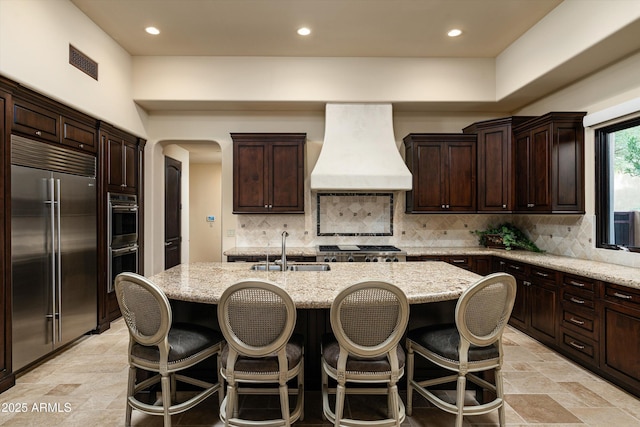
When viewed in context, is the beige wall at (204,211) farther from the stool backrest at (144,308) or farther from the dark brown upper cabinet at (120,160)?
the stool backrest at (144,308)

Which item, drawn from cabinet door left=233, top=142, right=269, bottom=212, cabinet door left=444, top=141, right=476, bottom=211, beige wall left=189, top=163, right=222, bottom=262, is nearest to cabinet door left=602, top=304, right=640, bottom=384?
cabinet door left=444, top=141, right=476, bottom=211

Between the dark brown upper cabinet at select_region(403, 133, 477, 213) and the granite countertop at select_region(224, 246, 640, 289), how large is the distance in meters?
0.60

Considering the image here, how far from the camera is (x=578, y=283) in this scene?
3.12 meters

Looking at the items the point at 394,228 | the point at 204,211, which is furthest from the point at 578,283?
the point at 204,211

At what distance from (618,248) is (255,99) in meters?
4.33

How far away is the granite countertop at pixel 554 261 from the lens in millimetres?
2760

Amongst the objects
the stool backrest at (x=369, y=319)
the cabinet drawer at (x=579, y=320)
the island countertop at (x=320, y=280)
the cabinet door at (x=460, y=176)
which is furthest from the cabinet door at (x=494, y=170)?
the stool backrest at (x=369, y=319)

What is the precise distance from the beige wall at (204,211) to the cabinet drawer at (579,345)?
739cm

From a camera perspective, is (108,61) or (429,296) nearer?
(429,296)

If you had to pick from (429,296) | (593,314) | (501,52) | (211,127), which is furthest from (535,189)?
(211,127)

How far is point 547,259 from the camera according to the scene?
3.69 meters

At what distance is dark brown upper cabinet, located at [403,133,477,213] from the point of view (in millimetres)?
4691

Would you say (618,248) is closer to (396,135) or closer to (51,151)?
(396,135)

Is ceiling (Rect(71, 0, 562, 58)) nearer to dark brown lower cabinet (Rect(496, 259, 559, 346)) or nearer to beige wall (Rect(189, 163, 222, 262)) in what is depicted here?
dark brown lower cabinet (Rect(496, 259, 559, 346))
